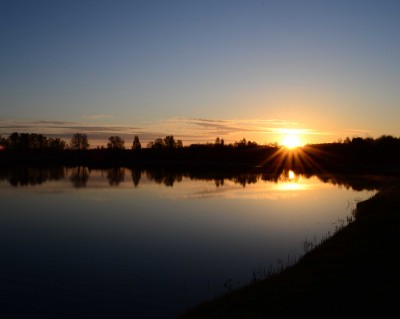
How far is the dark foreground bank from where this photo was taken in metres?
11.7

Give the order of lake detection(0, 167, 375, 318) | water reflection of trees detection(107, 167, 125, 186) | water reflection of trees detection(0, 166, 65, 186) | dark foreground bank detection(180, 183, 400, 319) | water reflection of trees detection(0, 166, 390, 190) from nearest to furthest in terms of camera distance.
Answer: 1. dark foreground bank detection(180, 183, 400, 319)
2. lake detection(0, 167, 375, 318)
3. water reflection of trees detection(0, 166, 65, 186)
4. water reflection of trees detection(0, 166, 390, 190)
5. water reflection of trees detection(107, 167, 125, 186)

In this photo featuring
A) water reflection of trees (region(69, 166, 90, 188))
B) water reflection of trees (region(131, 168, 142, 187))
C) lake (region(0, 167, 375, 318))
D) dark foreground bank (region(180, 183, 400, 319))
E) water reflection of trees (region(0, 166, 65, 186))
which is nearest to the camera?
dark foreground bank (region(180, 183, 400, 319))

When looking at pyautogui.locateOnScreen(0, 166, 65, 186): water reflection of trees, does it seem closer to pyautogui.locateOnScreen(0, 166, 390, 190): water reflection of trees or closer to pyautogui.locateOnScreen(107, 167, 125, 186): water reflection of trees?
pyautogui.locateOnScreen(0, 166, 390, 190): water reflection of trees

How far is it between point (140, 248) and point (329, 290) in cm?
1308

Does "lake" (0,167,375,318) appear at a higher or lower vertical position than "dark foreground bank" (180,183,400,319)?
lower

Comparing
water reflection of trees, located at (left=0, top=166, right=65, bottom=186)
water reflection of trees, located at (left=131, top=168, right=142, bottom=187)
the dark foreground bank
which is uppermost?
the dark foreground bank

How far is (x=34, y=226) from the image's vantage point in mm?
30219

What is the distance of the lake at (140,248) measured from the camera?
16.1 meters

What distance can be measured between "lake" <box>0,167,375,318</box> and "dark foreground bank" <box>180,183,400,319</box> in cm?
260

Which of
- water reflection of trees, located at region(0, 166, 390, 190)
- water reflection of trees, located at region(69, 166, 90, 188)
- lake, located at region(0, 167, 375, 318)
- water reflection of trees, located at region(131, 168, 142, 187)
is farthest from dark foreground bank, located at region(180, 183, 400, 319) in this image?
water reflection of trees, located at region(131, 168, 142, 187)

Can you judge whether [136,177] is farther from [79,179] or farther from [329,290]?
[329,290]

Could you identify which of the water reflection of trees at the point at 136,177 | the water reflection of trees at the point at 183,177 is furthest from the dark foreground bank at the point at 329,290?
the water reflection of trees at the point at 136,177

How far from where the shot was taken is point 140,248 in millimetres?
23953

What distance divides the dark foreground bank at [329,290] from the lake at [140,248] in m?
2.60
